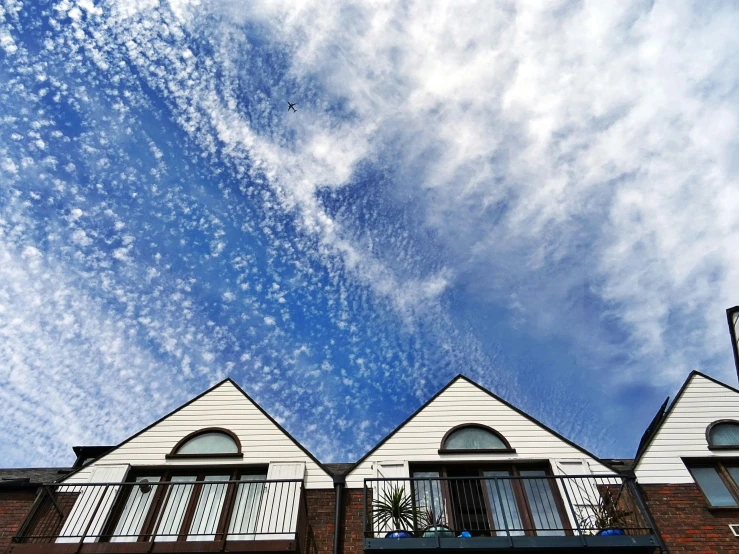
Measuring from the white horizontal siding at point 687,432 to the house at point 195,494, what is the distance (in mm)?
6743

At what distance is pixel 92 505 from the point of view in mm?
10523

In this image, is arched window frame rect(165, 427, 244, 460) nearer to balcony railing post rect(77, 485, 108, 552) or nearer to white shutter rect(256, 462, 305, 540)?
white shutter rect(256, 462, 305, 540)

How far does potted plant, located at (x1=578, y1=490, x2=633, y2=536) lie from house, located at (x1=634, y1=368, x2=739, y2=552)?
86cm

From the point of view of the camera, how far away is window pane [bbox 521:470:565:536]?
389 inches

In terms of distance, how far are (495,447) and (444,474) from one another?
1292 mm

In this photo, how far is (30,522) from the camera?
32.6 ft

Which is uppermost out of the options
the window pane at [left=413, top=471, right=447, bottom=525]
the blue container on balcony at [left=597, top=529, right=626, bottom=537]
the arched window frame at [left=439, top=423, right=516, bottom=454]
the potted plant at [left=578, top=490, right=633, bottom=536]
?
the arched window frame at [left=439, top=423, right=516, bottom=454]

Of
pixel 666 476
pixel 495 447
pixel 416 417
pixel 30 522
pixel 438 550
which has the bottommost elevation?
pixel 438 550

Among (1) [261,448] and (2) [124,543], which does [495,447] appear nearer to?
(1) [261,448]

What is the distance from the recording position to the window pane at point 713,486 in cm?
1019

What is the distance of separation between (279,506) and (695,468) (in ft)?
28.1

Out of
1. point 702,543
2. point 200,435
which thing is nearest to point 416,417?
point 200,435

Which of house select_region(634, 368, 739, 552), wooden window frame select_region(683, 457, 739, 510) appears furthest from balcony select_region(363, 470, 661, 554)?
wooden window frame select_region(683, 457, 739, 510)

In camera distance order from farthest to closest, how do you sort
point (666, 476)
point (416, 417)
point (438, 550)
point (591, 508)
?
point (416, 417), point (666, 476), point (591, 508), point (438, 550)
